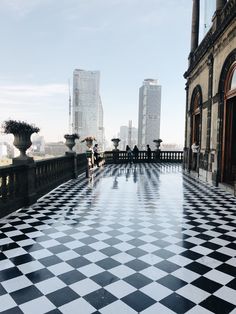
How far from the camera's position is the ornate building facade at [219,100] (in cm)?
1060

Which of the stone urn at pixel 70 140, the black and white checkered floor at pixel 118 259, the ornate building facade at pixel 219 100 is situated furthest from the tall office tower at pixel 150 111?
the black and white checkered floor at pixel 118 259

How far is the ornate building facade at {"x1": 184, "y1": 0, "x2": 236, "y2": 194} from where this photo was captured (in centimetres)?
1060

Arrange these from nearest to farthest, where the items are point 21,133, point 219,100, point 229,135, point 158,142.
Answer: point 21,133 < point 229,135 < point 219,100 < point 158,142

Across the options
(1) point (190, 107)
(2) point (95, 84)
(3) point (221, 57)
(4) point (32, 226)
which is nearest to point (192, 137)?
(1) point (190, 107)

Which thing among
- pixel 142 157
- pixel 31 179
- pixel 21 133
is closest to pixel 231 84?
pixel 21 133

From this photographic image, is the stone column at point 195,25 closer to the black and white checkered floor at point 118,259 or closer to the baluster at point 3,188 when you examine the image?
the black and white checkered floor at point 118,259

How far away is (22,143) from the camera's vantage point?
768 cm

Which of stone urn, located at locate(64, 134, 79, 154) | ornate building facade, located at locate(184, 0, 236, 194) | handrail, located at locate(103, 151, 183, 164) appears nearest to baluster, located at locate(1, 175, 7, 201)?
stone urn, located at locate(64, 134, 79, 154)

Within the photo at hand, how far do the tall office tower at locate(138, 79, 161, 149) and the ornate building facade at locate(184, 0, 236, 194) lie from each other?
136302mm

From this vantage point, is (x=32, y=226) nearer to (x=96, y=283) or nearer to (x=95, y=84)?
(x=96, y=283)

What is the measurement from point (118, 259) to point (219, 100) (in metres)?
9.28

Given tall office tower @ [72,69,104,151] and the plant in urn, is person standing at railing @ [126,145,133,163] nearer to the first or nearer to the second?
the plant in urn

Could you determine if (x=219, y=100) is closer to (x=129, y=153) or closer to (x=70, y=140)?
(x=70, y=140)

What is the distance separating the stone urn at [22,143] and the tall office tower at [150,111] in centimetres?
14335
